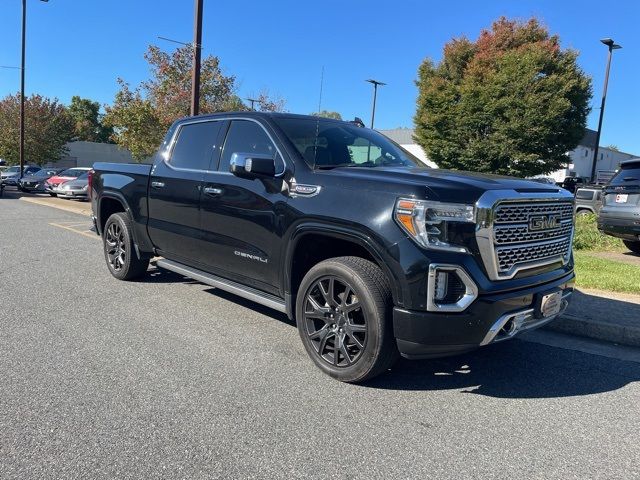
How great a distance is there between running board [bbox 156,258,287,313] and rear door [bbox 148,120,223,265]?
9 cm

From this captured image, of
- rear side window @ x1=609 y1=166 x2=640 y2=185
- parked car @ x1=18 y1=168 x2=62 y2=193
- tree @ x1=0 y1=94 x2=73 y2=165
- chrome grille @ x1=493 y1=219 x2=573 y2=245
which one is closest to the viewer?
chrome grille @ x1=493 y1=219 x2=573 y2=245

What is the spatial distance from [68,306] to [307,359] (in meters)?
Answer: 2.88

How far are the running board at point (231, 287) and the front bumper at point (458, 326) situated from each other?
1235 millimetres

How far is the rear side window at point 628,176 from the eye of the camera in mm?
8953

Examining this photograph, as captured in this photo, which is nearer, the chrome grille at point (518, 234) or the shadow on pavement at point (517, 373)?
the chrome grille at point (518, 234)

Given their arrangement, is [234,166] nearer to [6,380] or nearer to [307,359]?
[307,359]

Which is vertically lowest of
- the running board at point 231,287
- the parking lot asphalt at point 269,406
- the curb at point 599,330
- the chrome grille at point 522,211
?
the parking lot asphalt at point 269,406

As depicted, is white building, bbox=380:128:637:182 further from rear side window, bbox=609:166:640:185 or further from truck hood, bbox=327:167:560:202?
truck hood, bbox=327:167:560:202

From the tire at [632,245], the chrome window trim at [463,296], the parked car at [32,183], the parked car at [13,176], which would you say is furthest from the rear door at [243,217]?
the parked car at [13,176]

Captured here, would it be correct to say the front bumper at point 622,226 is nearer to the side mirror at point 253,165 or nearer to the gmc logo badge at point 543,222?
the gmc logo badge at point 543,222

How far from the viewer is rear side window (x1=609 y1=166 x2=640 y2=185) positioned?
895cm

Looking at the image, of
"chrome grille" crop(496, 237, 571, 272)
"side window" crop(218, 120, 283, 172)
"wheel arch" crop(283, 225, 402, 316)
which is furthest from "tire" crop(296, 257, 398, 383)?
"side window" crop(218, 120, 283, 172)

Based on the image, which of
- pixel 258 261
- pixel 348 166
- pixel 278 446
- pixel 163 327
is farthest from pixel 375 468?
pixel 163 327

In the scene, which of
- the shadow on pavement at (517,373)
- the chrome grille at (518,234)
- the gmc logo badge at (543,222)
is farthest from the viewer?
the shadow on pavement at (517,373)
